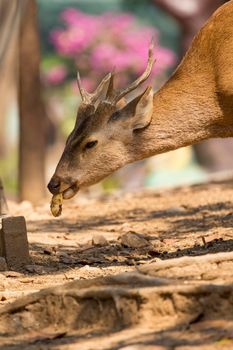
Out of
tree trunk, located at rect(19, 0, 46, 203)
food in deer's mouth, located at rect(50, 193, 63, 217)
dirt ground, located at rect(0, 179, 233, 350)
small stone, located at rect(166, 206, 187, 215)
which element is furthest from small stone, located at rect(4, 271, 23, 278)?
tree trunk, located at rect(19, 0, 46, 203)

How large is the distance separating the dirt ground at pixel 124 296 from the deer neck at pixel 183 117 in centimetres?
80

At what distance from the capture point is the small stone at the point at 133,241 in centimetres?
963

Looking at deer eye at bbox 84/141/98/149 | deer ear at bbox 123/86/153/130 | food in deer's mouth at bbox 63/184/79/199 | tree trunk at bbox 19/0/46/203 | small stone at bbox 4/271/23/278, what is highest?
tree trunk at bbox 19/0/46/203

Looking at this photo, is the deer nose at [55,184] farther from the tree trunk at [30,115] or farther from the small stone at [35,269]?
the tree trunk at [30,115]

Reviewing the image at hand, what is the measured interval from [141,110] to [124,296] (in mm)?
2844

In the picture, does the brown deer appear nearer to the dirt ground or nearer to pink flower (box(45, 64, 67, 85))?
the dirt ground

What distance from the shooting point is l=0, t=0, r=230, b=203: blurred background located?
13.6 m

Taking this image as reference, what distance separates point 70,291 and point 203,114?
275 centimetres

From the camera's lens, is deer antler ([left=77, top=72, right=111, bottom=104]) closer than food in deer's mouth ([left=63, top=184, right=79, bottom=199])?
Yes

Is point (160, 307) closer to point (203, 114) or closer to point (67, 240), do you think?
point (203, 114)

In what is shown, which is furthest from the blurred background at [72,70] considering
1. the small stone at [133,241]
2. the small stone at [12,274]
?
the small stone at [12,274]

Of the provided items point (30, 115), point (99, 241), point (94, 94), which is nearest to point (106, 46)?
point (30, 115)

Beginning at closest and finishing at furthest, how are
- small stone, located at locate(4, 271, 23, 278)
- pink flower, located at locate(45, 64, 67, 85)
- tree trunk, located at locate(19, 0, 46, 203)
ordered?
small stone, located at locate(4, 271, 23, 278) < tree trunk, located at locate(19, 0, 46, 203) < pink flower, located at locate(45, 64, 67, 85)

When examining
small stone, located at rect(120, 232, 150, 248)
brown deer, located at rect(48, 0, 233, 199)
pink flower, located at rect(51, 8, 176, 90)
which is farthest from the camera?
pink flower, located at rect(51, 8, 176, 90)
